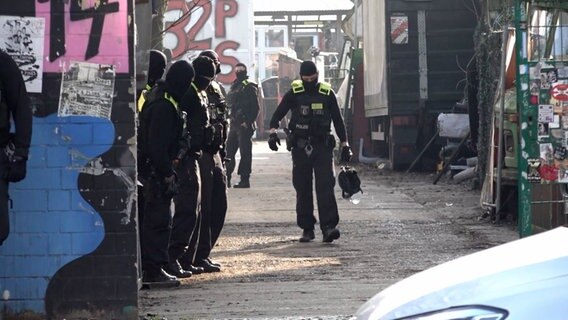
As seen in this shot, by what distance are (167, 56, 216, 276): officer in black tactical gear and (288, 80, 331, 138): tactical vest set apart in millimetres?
1972

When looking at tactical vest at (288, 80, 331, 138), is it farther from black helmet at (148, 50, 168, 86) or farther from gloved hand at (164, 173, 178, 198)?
gloved hand at (164, 173, 178, 198)

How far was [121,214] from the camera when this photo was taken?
7.56 m

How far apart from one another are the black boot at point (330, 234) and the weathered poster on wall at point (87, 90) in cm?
482

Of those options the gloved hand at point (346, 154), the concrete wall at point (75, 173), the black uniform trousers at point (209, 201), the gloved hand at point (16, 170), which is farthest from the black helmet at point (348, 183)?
the gloved hand at point (16, 170)

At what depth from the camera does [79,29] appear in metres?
7.45

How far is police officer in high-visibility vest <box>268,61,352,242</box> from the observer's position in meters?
12.0

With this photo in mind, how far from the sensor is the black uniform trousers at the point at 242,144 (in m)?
18.9

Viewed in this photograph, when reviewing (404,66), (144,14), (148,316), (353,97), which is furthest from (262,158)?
(148,316)

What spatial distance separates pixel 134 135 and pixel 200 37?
81.0 feet

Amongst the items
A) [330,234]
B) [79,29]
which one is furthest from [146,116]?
[330,234]

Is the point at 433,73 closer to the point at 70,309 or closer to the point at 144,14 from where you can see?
the point at 144,14

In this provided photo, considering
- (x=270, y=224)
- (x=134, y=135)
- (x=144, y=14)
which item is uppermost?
(x=144, y=14)

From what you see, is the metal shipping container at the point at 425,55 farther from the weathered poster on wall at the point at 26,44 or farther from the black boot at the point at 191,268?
the weathered poster on wall at the point at 26,44

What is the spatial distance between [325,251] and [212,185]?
62.5 inches
